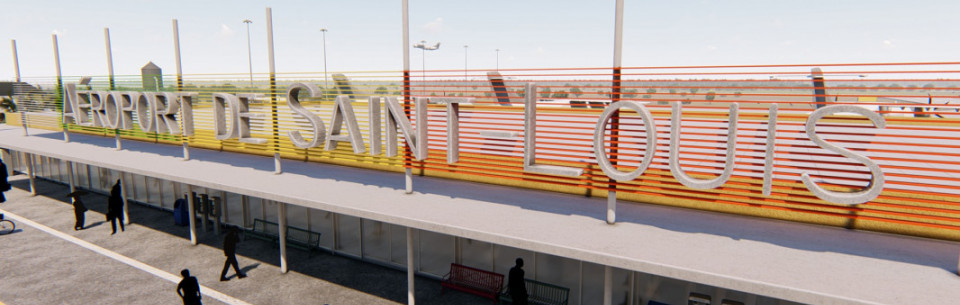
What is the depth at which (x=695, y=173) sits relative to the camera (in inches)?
405

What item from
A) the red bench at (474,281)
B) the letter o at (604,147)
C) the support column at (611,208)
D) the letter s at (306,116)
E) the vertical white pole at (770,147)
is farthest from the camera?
the red bench at (474,281)

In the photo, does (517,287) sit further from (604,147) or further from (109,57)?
(109,57)

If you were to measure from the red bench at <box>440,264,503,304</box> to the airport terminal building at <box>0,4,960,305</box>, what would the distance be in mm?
279

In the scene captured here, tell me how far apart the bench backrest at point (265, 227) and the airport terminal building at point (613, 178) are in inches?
3.7

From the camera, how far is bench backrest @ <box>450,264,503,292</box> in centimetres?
1265

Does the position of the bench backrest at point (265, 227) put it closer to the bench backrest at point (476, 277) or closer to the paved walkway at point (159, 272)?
the paved walkway at point (159, 272)

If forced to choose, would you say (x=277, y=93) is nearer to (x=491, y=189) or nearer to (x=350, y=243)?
(x=350, y=243)

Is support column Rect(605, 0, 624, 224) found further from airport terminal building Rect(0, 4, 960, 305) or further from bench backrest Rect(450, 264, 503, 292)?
bench backrest Rect(450, 264, 503, 292)

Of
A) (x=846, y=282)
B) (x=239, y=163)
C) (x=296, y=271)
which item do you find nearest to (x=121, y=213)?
(x=239, y=163)

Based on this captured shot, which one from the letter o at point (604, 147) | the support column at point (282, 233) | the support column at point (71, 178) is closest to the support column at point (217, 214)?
the support column at point (282, 233)

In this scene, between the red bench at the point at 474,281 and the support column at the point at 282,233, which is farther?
the support column at the point at 282,233

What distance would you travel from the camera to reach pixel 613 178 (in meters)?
8.71

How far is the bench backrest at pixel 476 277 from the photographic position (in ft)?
41.5

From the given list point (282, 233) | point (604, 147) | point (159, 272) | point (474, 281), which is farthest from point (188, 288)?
point (604, 147)
